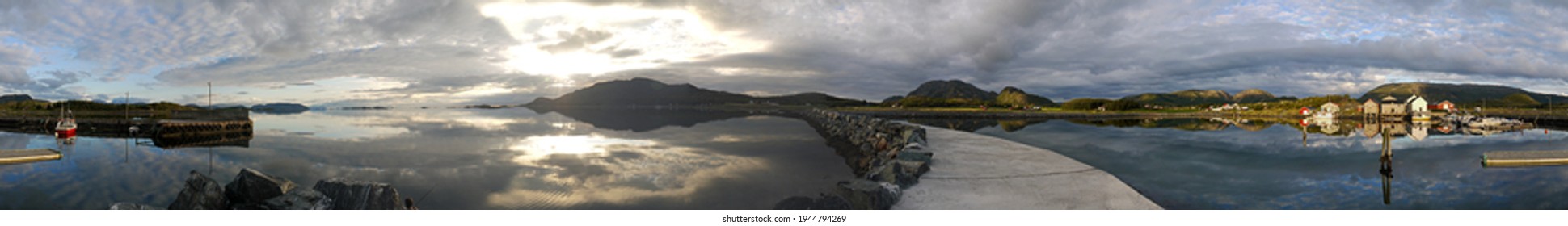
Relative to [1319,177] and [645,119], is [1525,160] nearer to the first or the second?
[1319,177]

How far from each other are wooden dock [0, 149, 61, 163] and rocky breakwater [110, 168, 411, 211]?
1036cm

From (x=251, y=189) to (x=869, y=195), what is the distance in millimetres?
6925

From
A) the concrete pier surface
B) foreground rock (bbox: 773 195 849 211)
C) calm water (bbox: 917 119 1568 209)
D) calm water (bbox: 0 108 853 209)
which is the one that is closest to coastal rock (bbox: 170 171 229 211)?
calm water (bbox: 0 108 853 209)

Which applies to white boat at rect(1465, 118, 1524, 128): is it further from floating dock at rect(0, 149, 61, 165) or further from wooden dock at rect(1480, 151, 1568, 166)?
floating dock at rect(0, 149, 61, 165)

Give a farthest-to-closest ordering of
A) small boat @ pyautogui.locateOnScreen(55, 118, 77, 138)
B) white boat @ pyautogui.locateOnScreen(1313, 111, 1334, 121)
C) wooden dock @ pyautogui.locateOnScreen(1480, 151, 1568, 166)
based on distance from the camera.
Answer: white boat @ pyautogui.locateOnScreen(1313, 111, 1334, 121), small boat @ pyautogui.locateOnScreen(55, 118, 77, 138), wooden dock @ pyautogui.locateOnScreen(1480, 151, 1568, 166)

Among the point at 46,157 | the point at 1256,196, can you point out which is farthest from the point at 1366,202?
the point at 46,157

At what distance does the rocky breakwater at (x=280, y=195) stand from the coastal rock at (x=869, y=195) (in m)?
4.39

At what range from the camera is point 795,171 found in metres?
11.0

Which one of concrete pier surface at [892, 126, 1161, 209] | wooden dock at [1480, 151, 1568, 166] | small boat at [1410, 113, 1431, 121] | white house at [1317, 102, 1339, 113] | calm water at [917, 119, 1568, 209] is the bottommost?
calm water at [917, 119, 1568, 209]

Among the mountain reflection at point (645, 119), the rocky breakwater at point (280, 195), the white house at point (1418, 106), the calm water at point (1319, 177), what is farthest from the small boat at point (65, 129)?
the white house at point (1418, 106)

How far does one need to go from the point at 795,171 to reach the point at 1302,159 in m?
12.8

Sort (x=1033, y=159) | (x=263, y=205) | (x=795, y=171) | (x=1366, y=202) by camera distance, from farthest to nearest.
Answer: (x=795, y=171)
(x=1033, y=159)
(x=1366, y=202)
(x=263, y=205)

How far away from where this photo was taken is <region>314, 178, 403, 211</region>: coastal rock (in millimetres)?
5578

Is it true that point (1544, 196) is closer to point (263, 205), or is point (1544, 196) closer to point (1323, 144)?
point (1323, 144)
